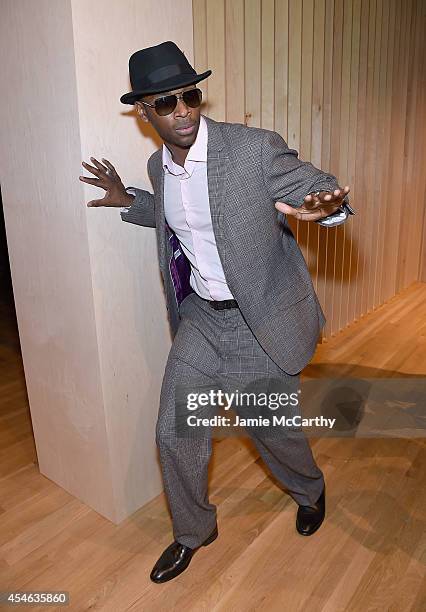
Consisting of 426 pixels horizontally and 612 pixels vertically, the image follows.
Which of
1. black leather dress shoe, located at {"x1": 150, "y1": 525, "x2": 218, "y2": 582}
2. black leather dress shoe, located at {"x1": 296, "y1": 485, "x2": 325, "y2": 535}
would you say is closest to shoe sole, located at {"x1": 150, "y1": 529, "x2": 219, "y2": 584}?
black leather dress shoe, located at {"x1": 150, "y1": 525, "x2": 218, "y2": 582}

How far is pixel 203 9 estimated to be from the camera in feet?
7.61

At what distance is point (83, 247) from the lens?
1.98 m

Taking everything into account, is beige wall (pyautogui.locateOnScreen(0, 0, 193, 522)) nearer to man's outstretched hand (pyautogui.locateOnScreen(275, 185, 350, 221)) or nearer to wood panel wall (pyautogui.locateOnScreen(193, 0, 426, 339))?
wood panel wall (pyautogui.locateOnScreen(193, 0, 426, 339))

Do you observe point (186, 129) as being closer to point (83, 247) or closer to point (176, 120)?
point (176, 120)

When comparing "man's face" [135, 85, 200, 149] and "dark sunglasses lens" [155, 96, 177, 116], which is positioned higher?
"dark sunglasses lens" [155, 96, 177, 116]

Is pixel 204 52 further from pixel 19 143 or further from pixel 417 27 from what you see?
pixel 417 27

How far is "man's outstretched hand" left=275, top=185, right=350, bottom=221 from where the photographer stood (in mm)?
1497

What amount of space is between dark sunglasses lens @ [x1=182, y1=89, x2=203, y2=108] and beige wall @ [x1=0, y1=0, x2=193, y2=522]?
0.36 m

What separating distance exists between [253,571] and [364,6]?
12.3 feet

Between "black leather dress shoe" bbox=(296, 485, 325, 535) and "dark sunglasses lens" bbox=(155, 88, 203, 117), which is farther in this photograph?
"black leather dress shoe" bbox=(296, 485, 325, 535)

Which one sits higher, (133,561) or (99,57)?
(99,57)

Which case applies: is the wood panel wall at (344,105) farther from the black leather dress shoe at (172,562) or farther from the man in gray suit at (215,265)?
the black leather dress shoe at (172,562)

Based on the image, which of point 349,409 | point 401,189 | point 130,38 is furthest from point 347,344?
point 130,38

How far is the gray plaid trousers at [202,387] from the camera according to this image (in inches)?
73.4
